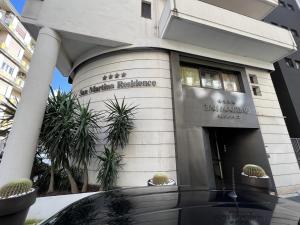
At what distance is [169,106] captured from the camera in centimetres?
525

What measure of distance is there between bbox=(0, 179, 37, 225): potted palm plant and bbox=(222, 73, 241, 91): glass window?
21.8 ft

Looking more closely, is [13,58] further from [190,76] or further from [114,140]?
[190,76]

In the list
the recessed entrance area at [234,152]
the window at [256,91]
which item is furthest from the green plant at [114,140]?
the window at [256,91]

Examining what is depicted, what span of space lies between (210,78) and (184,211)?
6.01 metres

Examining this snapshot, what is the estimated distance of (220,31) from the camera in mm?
5500

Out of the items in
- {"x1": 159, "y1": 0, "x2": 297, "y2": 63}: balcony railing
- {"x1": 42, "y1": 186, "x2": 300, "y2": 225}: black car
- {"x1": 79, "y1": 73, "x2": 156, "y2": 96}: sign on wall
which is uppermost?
{"x1": 159, "y1": 0, "x2": 297, "y2": 63}: balcony railing

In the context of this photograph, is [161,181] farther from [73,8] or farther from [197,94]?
[73,8]

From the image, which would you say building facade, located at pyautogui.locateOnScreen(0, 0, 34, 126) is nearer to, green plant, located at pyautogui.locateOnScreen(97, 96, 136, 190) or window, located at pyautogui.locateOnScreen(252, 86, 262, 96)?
green plant, located at pyautogui.locateOnScreen(97, 96, 136, 190)

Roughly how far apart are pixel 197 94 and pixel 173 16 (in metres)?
2.57

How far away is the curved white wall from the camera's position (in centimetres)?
463

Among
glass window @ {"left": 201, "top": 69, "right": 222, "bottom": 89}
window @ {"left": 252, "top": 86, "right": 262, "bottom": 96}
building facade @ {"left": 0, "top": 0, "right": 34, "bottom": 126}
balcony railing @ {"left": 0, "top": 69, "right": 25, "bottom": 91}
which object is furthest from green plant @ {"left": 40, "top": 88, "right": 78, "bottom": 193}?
balcony railing @ {"left": 0, "top": 69, "right": 25, "bottom": 91}

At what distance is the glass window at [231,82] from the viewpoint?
6.61 meters

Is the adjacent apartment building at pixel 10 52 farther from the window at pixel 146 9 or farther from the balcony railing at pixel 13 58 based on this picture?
the window at pixel 146 9

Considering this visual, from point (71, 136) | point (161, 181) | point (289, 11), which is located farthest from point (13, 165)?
point (289, 11)
